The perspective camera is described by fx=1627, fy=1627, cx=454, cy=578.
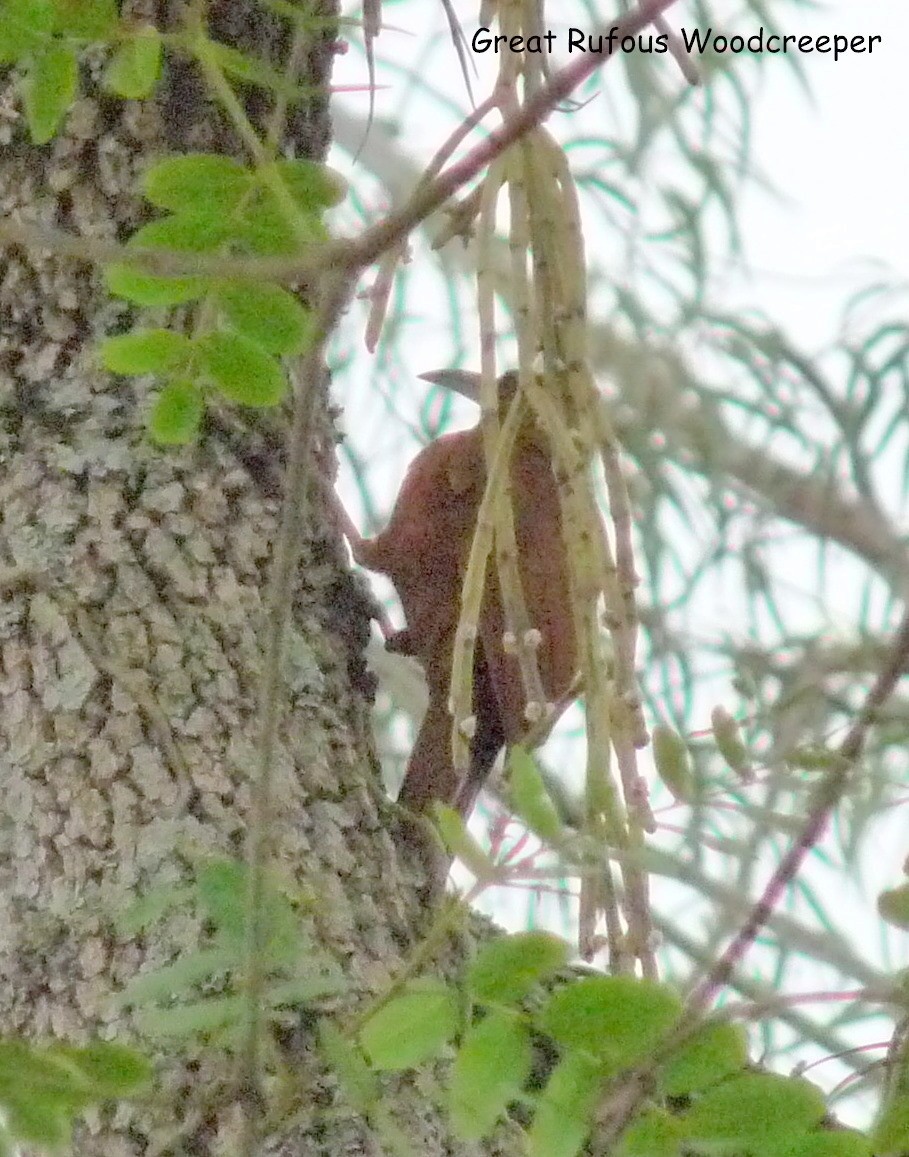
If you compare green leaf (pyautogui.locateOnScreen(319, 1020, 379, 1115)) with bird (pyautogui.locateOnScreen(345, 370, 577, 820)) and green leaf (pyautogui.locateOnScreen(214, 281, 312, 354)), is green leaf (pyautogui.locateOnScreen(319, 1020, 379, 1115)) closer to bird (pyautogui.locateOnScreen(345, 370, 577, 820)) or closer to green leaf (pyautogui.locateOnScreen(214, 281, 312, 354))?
green leaf (pyautogui.locateOnScreen(214, 281, 312, 354))

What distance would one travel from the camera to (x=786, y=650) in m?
2.64

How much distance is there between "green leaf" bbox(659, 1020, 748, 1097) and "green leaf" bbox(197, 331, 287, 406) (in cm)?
41

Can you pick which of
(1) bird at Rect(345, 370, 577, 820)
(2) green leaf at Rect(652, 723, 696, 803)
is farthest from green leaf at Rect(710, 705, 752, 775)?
(1) bird at Rect(345, 370, 577, 820)

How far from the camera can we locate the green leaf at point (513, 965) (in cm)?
67

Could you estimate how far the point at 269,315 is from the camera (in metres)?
0.87

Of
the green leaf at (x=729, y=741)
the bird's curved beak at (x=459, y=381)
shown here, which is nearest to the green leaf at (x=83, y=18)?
the green leaf at (x=729, y=741)

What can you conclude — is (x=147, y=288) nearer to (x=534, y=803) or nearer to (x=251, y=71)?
(x=251, y=71)

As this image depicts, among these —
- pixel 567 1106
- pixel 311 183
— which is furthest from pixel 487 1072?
pixel 311 183

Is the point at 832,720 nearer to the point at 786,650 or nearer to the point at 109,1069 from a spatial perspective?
the point at 786,650

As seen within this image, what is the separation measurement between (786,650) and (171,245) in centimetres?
193

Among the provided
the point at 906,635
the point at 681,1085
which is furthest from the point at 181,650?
the point at 906,635

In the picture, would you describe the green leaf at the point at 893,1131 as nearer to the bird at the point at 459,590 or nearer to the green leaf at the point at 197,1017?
the green leaf at the point at 197,1017

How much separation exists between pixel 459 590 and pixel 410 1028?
36.3 inches

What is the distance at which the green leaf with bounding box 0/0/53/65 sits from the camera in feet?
2.87
